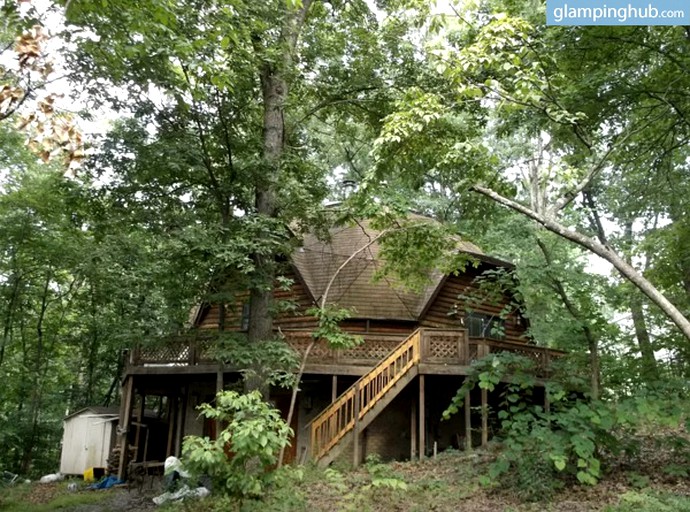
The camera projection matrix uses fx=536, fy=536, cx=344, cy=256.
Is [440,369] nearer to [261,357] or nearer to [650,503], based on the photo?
[261,357]

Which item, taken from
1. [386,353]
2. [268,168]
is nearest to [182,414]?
[386,353]

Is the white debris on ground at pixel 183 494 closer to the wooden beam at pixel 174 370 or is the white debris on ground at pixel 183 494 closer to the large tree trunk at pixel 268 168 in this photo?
the large tree trunk at pixel 268 168

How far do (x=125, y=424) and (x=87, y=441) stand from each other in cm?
292

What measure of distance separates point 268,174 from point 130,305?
393cm

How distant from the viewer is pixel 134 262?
9656 millimetres

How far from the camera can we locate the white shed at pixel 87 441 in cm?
1616

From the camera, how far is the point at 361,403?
37.2 ft

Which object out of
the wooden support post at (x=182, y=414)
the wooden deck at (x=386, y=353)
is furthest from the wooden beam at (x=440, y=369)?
the wooden support post at (x=182, y=414)

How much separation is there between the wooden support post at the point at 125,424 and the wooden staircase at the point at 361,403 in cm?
629

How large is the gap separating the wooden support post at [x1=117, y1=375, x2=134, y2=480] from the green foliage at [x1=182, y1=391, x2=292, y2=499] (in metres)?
8.81

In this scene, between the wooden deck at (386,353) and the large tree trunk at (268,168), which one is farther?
the wooden deck at (386,353)

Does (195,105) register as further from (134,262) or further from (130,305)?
(130,305)

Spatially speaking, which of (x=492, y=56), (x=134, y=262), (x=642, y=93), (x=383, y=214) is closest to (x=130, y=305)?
(x=134, y=262)

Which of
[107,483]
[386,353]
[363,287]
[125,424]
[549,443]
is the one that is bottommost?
[107,483]
